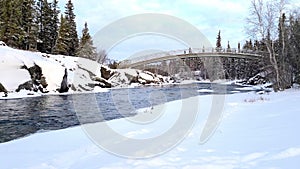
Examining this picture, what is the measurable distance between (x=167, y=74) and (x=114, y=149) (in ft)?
206

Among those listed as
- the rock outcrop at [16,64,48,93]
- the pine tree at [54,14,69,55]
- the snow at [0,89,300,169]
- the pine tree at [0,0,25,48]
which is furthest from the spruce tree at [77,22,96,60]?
the snow at [0,89,300,169]

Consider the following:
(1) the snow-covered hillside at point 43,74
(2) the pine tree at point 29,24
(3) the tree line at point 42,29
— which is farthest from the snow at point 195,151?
(2) the pine tree at point 29,24

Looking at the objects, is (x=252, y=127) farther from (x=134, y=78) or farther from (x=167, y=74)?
(x=167, y=74)

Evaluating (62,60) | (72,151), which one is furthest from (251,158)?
(62,60)

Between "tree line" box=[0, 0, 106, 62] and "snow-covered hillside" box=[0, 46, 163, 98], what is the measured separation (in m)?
3.32

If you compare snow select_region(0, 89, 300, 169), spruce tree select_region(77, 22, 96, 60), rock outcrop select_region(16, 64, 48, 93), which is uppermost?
spruce tree select_region(77, 22, 96, 60)

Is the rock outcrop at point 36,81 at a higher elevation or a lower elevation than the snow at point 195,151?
higher

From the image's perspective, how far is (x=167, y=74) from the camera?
68.8m

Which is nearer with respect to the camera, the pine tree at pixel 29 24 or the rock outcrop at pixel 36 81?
the rock outcrop at pixel 36 81

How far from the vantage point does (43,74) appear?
3102 centimetres

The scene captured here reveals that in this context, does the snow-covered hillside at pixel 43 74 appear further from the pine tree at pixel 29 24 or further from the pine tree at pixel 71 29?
the pine tree at pixel 71 29

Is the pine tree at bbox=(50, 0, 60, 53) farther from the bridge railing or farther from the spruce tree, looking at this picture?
the bridge railing

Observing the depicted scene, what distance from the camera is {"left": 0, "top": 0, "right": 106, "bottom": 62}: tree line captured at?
3975 centimetres

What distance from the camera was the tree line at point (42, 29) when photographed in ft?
130
